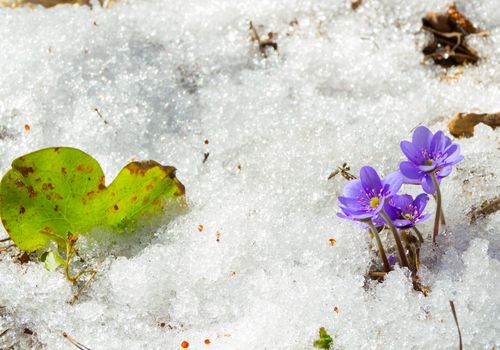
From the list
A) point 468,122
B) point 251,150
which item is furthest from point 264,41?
point 468,122

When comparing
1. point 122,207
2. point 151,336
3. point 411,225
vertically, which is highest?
point 411,225

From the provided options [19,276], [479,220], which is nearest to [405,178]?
[479,220]

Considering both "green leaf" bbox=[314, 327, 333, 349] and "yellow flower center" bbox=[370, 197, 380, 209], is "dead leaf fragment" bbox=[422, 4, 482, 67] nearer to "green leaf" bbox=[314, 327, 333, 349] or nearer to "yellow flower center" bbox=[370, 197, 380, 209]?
"yellow flower center" bbox=[370, 197, 380, 209]

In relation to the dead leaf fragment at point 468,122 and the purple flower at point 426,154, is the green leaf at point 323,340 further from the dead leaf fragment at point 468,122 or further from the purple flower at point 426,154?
the dead leaf fragment at point 468,122

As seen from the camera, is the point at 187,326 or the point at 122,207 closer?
the point at 187,326

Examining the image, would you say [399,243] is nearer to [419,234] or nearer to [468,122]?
[419,234]

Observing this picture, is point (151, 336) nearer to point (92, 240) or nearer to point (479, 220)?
point (92, 240)
